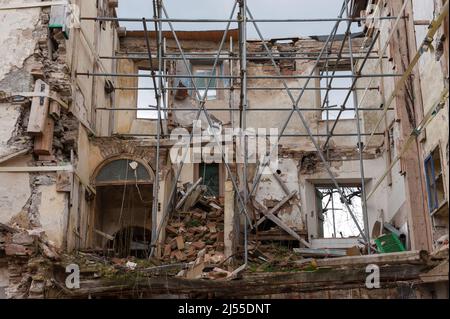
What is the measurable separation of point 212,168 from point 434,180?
7251mm

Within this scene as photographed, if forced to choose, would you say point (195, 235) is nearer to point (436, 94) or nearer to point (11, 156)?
point (11, 156)

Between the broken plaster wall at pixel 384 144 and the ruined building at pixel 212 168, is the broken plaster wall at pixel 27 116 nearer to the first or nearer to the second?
the ruined building at pixel 212 168

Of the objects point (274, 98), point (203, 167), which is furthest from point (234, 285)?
point (274, 98)

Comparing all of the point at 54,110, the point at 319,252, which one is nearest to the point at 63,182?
the point at 54,110

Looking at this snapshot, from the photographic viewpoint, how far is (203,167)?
16891 mm

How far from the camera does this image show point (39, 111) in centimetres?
1162

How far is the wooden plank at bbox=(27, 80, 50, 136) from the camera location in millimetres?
11484

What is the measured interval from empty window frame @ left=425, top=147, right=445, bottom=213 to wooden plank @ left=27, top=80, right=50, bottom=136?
6540 mm

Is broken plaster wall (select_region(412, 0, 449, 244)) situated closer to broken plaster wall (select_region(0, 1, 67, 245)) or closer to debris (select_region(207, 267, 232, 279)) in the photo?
debris (select_region(207, 267, 232, 279))

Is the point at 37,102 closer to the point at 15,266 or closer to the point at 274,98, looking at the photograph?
Result: the point at 15,266

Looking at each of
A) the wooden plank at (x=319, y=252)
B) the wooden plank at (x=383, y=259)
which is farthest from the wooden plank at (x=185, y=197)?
the wooden plank at (x=383, y=259)

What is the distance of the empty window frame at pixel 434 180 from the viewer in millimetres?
10523

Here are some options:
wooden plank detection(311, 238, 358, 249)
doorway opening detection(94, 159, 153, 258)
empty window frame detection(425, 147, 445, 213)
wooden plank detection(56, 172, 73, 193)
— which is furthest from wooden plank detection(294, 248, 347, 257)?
wooden plank detection(56, 172, 73, 193)

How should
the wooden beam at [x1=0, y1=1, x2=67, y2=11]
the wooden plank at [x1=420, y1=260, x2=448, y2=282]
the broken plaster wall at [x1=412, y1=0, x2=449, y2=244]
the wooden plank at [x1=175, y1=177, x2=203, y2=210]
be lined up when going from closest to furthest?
the wooden plank at [x1=420, y1=260, x2=448, y2=282] < the broken plaster wall at [x1=412, y1=0, x2=449, y2=244] < the wooden beam at [x1=0, y1=1, x2=67, y2=11] < the wooden plank at [x1=175, y1=177, x2=203, y2=210]
